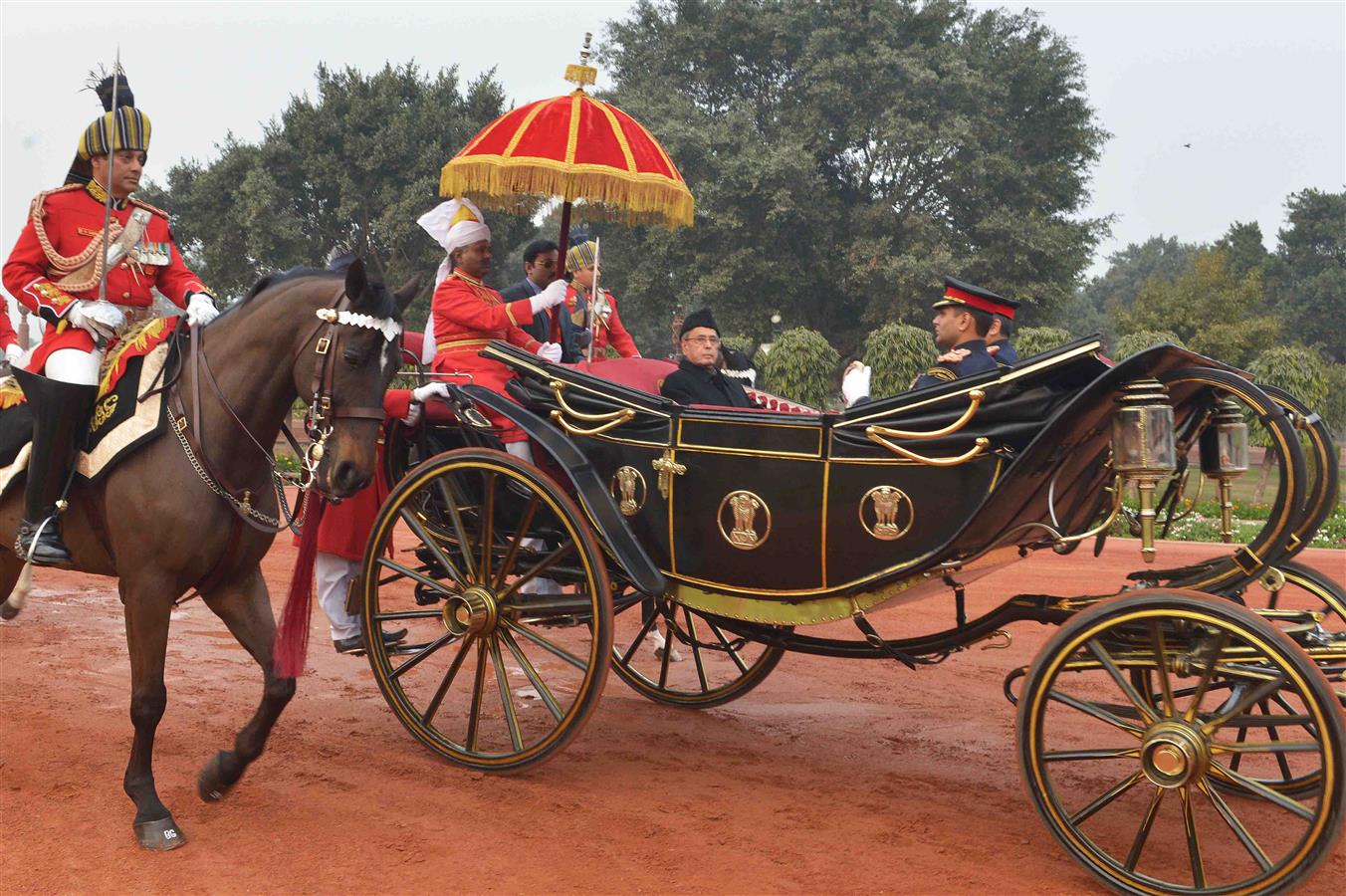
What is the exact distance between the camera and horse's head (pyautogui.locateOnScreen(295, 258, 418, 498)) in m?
3.97

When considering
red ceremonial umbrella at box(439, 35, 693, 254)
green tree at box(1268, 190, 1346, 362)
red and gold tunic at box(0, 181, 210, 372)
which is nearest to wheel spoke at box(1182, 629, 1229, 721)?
red ceremonial umbrella at box(439, 35, 693, 254)

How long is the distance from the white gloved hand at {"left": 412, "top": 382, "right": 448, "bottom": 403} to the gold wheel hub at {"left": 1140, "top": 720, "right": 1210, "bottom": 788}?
10.2 ft

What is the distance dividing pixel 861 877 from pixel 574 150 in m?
3.39

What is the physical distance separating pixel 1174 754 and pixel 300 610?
3.06 meters

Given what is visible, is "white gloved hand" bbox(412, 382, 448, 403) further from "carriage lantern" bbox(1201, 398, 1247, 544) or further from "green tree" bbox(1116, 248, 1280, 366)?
"green tree" bbox(1116, 248, 1280, 366)

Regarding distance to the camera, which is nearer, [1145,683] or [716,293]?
[1145,683]

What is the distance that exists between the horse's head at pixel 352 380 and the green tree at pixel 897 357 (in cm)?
1741

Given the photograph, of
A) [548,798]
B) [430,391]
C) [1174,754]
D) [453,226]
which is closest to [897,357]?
[453,226]

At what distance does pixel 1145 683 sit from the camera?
4.03 meters

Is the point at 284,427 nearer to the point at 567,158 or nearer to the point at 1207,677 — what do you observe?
the point at 567,158

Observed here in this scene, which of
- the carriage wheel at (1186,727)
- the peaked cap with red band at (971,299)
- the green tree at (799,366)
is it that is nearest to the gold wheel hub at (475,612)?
the carriage wheel at (1186,727)

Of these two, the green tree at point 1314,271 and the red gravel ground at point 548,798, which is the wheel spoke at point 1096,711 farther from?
the green tree at point 1314,271

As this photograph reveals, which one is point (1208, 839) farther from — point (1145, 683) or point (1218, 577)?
point (1218, 577)

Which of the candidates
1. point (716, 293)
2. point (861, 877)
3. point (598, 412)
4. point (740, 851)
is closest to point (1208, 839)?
point (861, 877)
